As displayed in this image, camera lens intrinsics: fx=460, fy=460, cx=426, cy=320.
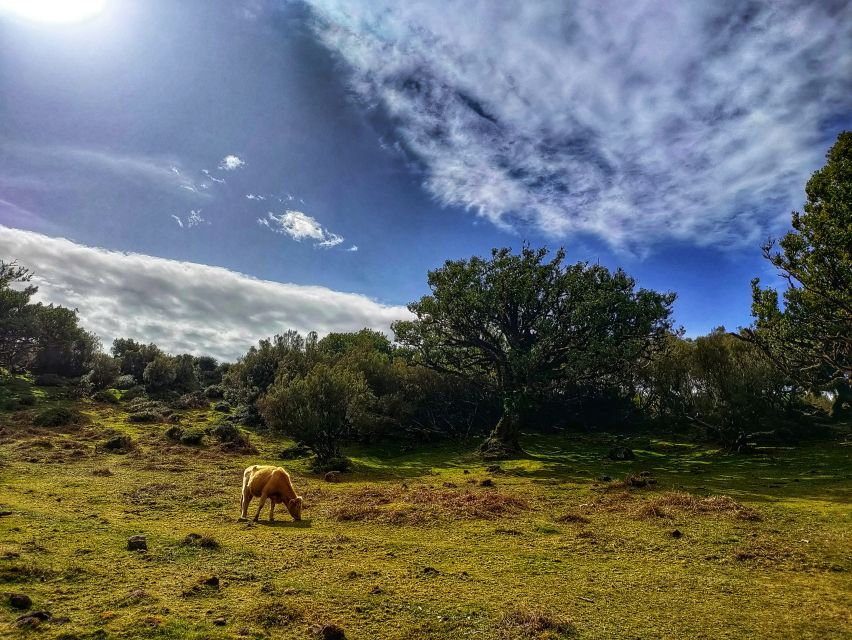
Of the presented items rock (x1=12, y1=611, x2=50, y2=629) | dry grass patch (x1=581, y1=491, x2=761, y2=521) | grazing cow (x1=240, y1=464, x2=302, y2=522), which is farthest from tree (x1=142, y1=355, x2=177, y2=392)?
rock (x1=12, y1=611, x2=50, y2=629)

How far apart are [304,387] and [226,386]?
41397 millimetres

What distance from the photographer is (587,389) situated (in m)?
53.4

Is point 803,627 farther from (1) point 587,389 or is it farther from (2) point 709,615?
(1) point 587,389

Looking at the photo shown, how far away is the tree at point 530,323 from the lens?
3662 centimetres

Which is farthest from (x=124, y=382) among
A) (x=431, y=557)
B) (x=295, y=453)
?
(x=431, y=557)

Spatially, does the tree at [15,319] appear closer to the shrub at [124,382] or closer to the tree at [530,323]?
the shrub at [124,382]

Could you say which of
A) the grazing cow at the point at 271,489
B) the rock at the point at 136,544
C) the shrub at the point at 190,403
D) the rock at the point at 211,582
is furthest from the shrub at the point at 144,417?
the rock at the point at 211,582

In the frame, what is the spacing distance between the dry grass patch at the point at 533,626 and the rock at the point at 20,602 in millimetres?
7421

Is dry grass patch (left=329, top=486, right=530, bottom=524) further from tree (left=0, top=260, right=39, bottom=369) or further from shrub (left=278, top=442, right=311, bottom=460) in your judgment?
tree (left=0, top=260, right=39, bottom=369)

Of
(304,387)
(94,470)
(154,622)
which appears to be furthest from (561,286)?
(154,622)

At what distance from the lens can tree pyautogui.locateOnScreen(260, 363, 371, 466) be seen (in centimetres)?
3186

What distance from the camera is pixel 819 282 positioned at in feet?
68.1

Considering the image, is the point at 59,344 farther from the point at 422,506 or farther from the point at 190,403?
the point at 422,506

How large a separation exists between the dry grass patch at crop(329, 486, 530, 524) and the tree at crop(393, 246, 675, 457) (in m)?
16.8
